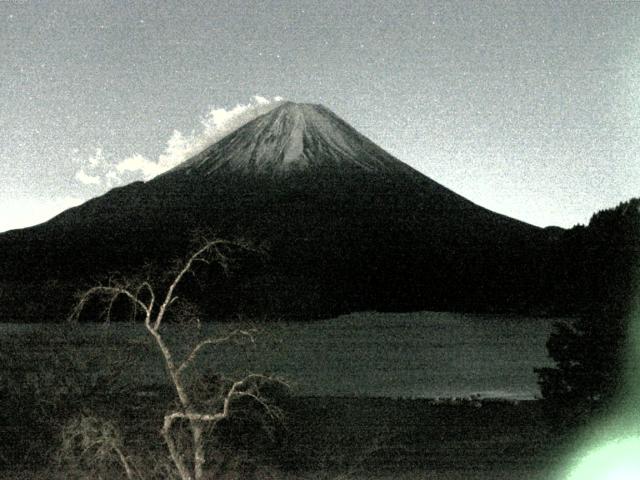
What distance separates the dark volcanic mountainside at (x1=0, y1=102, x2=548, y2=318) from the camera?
136 meters

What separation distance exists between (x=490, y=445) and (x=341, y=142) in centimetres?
17534

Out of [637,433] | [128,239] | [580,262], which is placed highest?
[128,239]

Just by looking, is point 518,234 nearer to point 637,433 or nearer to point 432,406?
point 432,406

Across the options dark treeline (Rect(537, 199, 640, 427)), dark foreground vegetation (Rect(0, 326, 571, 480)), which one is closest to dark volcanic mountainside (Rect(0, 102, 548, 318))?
dark foreground vegetation (Rect(0, 326, 571, 480))

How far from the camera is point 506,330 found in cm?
11412

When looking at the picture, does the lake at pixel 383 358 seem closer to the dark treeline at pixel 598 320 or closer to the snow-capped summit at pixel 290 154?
the dark treeline at pixel 598 320

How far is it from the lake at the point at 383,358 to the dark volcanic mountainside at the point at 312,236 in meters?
14.5

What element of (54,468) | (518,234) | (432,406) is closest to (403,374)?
(432,406)

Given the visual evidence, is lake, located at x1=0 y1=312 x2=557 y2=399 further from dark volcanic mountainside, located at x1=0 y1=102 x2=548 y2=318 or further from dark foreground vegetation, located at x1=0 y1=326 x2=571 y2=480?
dark volcanic mountainside, located at x1=0 y1=102 x2=548 y2=318

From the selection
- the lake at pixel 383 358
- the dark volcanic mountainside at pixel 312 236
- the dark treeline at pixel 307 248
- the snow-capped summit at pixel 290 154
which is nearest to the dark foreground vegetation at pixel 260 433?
the lake at pixel 383 358

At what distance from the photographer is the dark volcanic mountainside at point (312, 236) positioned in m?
136

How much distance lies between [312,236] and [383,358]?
293 feet

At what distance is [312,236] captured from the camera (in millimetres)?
155375

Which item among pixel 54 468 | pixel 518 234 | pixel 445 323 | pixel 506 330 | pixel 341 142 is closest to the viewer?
pixel 54 468
